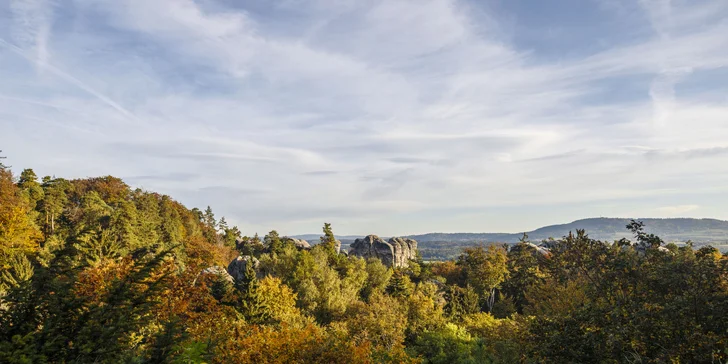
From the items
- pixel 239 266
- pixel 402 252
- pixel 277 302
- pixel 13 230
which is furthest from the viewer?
pixel 402 252

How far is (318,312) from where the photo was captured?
47375 mm

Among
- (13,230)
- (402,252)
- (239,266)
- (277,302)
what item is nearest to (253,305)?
(277,302)

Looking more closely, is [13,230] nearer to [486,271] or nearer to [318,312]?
[318,312]

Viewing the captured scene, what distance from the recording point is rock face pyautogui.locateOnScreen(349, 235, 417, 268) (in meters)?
103

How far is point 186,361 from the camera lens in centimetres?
1248

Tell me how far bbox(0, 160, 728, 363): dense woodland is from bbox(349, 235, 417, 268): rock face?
3743cm

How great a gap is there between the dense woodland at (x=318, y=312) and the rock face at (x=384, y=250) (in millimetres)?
37432

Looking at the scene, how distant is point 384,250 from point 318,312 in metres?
57.7

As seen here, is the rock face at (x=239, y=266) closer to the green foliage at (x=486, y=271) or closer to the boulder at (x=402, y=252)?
the green foliage at (x=486, y=271)

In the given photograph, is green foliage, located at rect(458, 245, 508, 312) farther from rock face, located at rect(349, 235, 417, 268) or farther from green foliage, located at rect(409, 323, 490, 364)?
green foliage, located at rect(409, 323, 490, 364)

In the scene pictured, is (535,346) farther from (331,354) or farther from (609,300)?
(331,354)

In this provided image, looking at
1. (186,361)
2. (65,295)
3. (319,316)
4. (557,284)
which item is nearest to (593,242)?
(186,361)

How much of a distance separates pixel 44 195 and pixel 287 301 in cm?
5991

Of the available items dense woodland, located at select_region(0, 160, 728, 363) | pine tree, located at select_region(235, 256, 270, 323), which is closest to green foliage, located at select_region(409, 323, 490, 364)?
dense woodland, located at select_region(0, 160, 728, 363)
